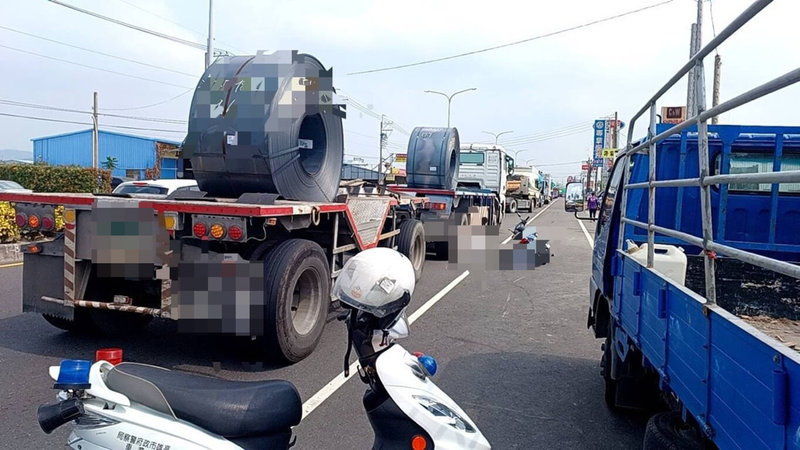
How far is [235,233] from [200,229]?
28 centimetres

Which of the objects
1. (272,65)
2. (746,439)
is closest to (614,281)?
(746,439)

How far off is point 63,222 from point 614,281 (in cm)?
440

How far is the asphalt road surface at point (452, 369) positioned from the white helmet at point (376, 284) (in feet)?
5.23

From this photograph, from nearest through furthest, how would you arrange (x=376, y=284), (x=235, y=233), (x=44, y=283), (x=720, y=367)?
(x=720, y=367)
(x=376, y=284)
(x=235, y=233)
(x=44, y=283)

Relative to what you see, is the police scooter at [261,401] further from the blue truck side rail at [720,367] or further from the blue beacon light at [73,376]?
the blue truck side rail at [720,367]

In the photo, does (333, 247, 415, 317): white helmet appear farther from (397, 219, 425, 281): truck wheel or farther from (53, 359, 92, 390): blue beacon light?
(397, 219, 425, 281): truck wheel

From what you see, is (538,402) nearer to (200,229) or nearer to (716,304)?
(716,304)

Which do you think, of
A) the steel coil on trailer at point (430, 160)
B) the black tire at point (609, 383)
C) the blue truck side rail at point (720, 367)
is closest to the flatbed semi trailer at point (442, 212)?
the steel coil on trailer at point (430, 160)

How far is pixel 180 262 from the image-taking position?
4.60 m

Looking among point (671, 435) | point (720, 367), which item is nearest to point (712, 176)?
point (720, 367)

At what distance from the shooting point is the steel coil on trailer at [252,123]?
5430mm

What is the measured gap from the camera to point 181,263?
181 inches

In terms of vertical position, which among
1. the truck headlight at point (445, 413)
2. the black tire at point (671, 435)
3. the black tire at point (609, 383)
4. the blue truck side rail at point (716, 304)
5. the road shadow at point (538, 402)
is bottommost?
the road shadow at point (538, 402)

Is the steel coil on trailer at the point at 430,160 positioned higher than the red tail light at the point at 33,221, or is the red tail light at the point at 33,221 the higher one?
the steel coil on trailer at the point at 430,160
